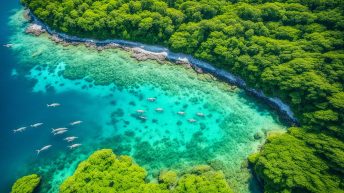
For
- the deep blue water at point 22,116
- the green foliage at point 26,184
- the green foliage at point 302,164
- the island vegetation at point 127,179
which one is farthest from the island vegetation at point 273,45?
the deep blue water at point 22,116

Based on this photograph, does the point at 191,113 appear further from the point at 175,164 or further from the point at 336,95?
the point at 336,95

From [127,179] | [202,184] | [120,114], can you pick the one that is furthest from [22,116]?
[202,184]

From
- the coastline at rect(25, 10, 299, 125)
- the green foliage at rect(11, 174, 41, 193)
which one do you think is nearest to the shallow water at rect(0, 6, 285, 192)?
the coastline at rect(25, 10, 299, 125)

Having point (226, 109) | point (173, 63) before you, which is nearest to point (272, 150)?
point (226, 109)

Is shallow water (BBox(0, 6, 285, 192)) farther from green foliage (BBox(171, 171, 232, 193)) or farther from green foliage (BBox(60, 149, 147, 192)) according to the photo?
green foliage (BBox(60, 149, 147, 192))

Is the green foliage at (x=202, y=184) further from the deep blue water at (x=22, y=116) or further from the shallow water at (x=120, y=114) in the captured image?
the deep blue water at (x=22, y=116)

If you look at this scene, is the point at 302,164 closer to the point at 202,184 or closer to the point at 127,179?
the point at 202,184
